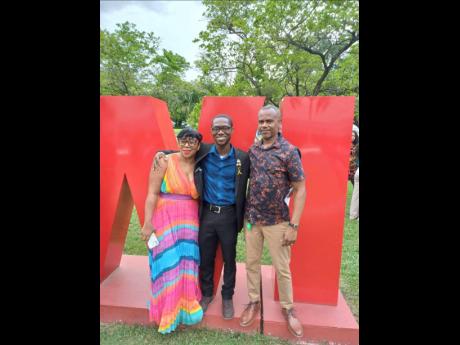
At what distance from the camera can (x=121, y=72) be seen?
674 inches

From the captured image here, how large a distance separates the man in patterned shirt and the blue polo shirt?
0.19 meters

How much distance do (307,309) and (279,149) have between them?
76.0 inches

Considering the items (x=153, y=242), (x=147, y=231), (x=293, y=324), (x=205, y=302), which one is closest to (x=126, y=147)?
Answer: (x=147, y=231)

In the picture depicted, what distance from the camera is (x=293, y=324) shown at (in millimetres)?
2980

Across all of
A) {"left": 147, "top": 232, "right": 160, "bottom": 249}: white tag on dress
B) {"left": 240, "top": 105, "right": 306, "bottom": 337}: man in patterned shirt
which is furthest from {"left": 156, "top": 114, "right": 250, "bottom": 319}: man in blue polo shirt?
{"left": 147, "top": 232, "right": 160, "bottom": 249}: white tag on dress

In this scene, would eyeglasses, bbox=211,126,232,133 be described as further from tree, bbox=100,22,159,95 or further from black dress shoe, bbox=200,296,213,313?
tree, bbox=100,22,159,95

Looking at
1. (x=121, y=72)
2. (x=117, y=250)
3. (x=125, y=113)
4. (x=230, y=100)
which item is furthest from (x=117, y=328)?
(x=121, y=72)

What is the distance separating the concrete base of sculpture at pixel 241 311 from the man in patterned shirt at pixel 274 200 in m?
0.14

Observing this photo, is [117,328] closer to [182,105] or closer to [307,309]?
[307,309]

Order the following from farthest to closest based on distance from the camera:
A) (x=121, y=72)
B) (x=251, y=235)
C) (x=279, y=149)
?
(x=121, y=72), (x=251, y=235), (x=279, y=149)

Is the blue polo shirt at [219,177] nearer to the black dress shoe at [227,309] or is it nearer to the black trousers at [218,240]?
the black trousers at [218,240]

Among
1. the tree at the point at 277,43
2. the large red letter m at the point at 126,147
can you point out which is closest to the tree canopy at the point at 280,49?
the tree at the point at 277,43

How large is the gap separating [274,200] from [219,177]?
1.94ft

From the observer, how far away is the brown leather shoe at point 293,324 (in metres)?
2.97
